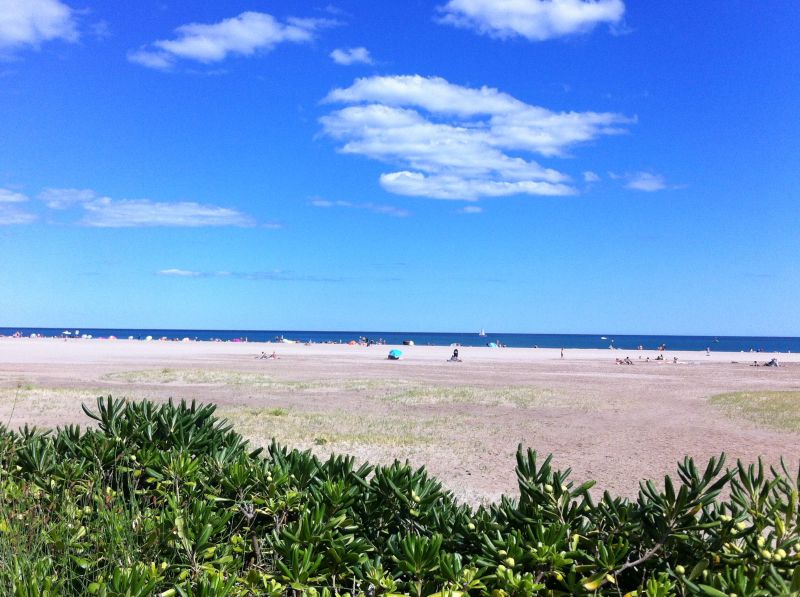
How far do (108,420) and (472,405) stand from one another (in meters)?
18.7

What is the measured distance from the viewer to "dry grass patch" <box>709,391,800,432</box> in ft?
61.4

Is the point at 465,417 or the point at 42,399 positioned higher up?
the point at 42,399

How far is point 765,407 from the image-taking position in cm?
2241

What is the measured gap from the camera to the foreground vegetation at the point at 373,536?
247 cm

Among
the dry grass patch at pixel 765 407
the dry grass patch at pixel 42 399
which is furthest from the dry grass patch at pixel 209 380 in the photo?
the dry grass patch at pixel 765 407

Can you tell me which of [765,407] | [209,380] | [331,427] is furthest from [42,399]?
[765,407]

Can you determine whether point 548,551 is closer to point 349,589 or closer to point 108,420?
point 349,589

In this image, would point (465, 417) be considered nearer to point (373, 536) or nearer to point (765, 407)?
point (765, 407)

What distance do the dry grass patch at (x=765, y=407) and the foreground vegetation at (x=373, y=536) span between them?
17.2 metres

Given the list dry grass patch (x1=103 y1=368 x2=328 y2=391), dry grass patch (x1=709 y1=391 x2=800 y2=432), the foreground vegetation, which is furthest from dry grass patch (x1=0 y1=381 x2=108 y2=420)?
dry grass patch (x1=709 y1=391 x2=800 y2=432)

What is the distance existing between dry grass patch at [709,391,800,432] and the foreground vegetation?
17.2 metres

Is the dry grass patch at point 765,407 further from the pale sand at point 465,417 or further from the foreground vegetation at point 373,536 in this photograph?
the foreground vegetation at point 373,536

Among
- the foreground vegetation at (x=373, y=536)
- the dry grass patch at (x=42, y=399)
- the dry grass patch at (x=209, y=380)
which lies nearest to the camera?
the foreground vegetation at (x=373, y=536)

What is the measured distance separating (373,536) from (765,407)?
75.3 feet
